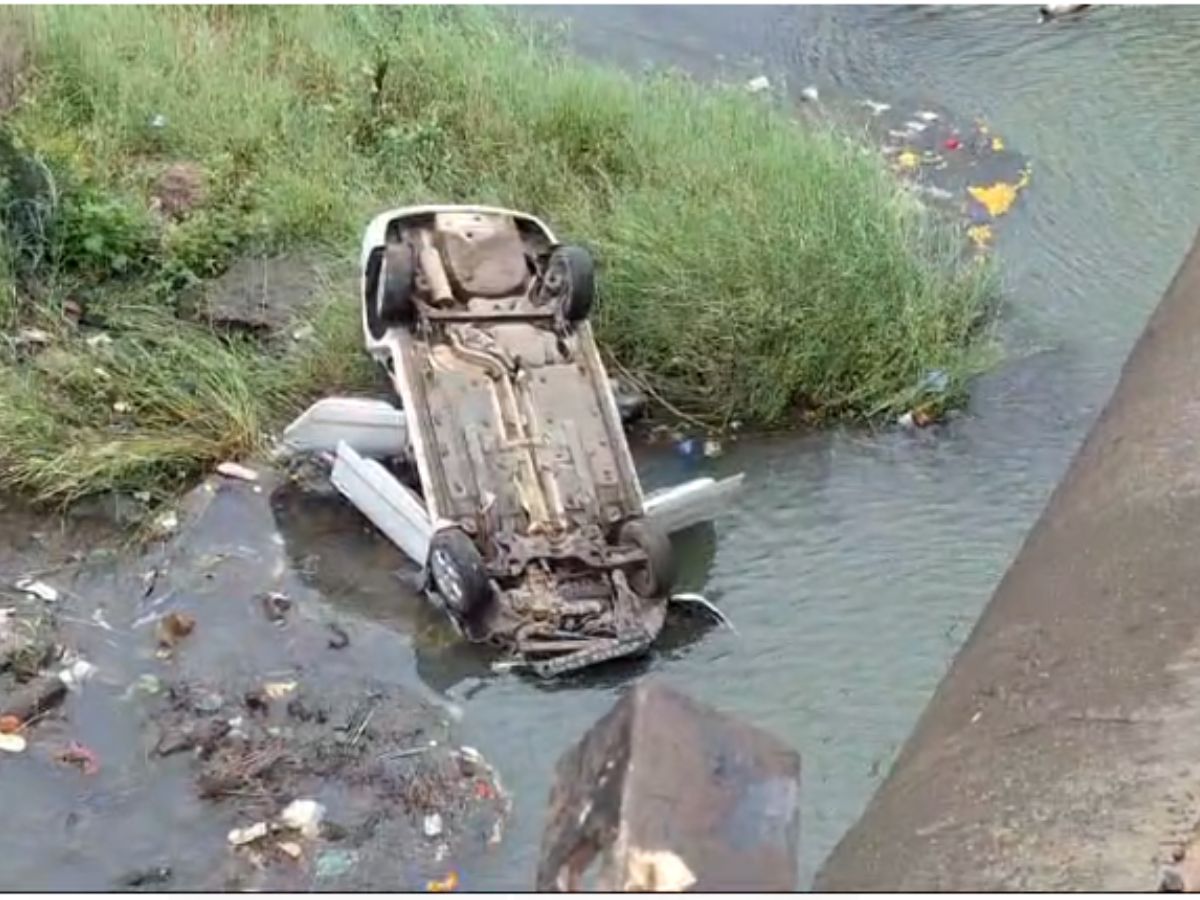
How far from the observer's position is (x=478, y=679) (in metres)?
5.73

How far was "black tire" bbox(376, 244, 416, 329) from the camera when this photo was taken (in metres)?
6.33

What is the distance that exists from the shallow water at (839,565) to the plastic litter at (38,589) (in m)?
0.12

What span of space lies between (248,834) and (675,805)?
394 centimetres

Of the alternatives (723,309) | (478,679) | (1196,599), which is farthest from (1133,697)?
(723,309)

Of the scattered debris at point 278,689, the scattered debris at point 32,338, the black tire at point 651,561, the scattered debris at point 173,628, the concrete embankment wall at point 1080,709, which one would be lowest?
the scattered debris at point 173,628

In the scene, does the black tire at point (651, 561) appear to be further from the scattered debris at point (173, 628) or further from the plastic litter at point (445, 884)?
the scattered debris at point (173, 628)

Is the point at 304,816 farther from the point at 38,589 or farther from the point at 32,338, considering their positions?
the point at 32,338

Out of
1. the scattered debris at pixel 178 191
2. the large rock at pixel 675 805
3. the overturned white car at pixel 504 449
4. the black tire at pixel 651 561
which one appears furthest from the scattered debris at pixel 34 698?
the large rock at pixel 675 805

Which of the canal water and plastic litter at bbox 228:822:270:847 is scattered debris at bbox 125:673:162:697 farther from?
the canal water

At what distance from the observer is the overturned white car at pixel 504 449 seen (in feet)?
18.8

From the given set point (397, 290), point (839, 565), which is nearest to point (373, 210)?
point (397, 290)

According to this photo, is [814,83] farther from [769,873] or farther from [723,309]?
[769,873]

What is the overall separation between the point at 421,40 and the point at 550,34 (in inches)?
34.1

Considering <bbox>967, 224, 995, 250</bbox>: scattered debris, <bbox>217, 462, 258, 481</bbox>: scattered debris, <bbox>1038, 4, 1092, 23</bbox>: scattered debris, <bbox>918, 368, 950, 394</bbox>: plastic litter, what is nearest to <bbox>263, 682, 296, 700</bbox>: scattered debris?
<bbox>217, 462, 258, 481</bbox>: scattered debris
